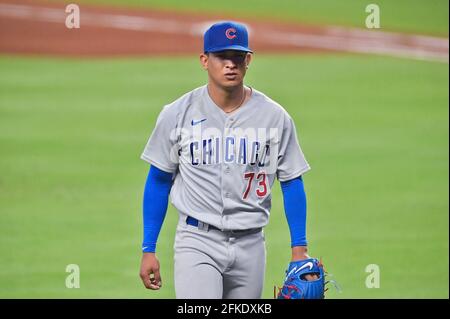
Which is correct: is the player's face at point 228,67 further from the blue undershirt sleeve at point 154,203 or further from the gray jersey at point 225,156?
the blue undershirt sleeve at point 154,203

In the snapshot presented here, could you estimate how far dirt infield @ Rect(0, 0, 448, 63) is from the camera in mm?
18594

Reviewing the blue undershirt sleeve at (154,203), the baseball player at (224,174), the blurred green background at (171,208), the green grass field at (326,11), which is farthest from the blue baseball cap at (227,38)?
the green grass field at (326,11)

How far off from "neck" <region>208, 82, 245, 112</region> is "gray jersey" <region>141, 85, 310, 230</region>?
27 millimetres

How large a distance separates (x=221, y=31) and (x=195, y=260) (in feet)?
3.27

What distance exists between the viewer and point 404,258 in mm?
9172

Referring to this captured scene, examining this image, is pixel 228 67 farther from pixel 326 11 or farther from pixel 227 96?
pixel 326 11

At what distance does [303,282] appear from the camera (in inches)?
195

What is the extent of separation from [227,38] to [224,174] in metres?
0.59

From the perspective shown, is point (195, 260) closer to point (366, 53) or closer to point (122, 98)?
point (122, 98)

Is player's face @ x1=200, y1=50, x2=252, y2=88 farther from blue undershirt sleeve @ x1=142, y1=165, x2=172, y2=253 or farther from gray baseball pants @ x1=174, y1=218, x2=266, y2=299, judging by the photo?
gray baseball pants @ x1=174, y1=218, x2=266, y2=299

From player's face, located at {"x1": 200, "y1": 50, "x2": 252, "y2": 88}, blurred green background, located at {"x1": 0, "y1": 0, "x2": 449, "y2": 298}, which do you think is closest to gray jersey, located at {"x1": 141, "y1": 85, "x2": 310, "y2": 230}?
player's face, located at {"x1": 200, "y1": 50, "x2": 252, "y2": 88}

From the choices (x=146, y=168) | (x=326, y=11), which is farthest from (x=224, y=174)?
(x=326, y=11)

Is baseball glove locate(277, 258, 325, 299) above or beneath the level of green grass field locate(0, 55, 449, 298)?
beneath

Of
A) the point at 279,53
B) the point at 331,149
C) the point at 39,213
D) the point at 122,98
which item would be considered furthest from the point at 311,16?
the point at 39,213
